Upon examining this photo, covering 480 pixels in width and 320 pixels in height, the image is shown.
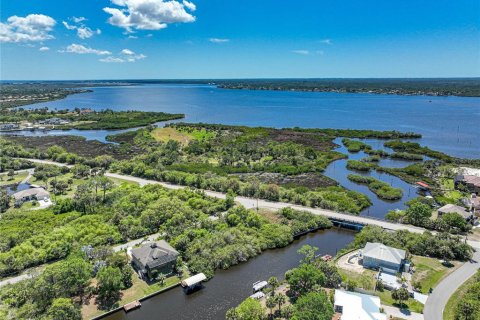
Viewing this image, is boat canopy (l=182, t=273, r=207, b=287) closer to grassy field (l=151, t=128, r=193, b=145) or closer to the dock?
the dock

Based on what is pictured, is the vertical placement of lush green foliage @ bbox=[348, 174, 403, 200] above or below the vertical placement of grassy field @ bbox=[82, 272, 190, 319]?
above

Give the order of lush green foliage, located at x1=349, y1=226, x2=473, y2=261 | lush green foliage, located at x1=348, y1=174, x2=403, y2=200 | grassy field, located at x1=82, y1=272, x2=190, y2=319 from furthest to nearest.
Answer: lush green foliage, located at x1=348, y1=174, x2=403, y2=200 < lush green foliage, located at x1=349, y1=226, x2=473, y2=261 < grassy field, located at x1=82, y1=272, x2=190, y2=319

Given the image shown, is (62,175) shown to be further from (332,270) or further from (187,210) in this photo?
(332,270)

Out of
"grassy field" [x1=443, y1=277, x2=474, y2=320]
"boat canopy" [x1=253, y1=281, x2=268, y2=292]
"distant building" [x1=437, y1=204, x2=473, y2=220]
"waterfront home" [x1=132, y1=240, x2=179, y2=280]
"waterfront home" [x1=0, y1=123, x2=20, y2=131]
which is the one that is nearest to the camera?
"grassy field" [x1=443, y1=277, x2=474, y2=320]

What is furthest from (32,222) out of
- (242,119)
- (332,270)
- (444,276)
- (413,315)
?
(242,119)

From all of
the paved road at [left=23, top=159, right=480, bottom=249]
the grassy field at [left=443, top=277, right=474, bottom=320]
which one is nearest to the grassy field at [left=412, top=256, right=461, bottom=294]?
the grassy field at [left=443, top=277, right=474, bottom=320]

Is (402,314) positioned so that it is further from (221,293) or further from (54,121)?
(54,121)
